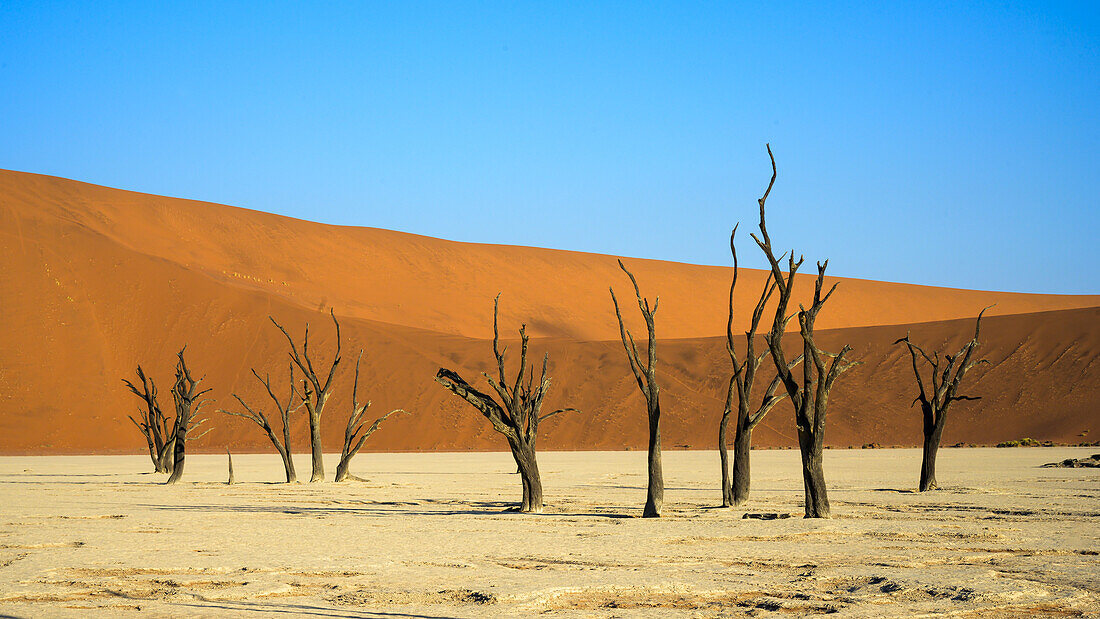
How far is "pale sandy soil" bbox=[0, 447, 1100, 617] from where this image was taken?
8555mm

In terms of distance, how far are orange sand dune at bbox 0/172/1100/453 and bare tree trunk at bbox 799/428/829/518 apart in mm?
38017

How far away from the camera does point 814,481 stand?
15477 mm

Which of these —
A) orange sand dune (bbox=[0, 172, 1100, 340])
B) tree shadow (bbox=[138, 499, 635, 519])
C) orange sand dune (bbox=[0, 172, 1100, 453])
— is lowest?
tree shadow (bbox=[138, 499, 635, 519])

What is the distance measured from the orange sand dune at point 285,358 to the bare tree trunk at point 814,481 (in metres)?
38.0

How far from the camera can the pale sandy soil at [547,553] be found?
28.1 ft

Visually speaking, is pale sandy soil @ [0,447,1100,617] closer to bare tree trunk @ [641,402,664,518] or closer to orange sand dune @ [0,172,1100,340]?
bare tree trunk @ [641,402,664,518]

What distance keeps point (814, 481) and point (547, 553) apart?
17.5 ft

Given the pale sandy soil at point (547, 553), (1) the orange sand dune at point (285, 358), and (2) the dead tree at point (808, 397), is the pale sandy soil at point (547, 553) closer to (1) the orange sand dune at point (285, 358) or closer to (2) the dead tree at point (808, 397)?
(2) the dead tree at point (808, 397)

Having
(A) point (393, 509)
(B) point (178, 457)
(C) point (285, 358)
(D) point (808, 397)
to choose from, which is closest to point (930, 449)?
(D) point (808, 397)

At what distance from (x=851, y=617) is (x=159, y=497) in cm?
1712

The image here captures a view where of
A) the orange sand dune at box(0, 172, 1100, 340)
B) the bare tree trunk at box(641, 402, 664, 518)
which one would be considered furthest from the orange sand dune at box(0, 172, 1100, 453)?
the bare tree trunk at box(641, 402, 664, 518)

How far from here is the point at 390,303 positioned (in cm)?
8975

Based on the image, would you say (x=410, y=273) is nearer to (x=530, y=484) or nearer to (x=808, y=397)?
(x=530, y=484)

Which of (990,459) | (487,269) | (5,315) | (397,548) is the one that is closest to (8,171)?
(5,315)
